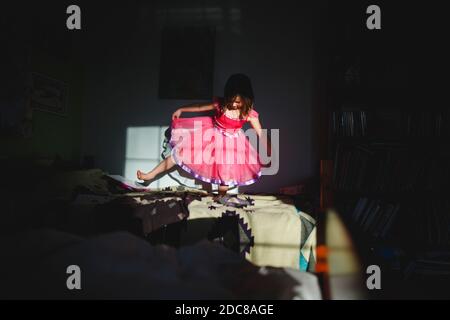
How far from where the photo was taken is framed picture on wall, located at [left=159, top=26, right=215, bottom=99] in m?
2.43

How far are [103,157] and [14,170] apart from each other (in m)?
0.99

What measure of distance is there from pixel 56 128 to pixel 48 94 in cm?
28

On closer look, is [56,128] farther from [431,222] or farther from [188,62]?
[431,222]

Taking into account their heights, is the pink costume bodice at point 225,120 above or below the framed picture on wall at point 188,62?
below

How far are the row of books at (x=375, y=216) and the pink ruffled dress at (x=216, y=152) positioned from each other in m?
0.68

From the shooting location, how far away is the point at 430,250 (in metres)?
1.77

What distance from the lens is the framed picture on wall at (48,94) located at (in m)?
2.14

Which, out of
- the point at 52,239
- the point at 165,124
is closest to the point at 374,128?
the point at 165,124

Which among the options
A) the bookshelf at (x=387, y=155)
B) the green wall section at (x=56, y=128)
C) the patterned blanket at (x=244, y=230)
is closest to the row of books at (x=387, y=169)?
the bookshelf at (x=387, y=155)

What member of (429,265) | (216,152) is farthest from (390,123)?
(216,152)

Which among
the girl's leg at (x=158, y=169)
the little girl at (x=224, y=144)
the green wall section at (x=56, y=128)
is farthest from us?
the girl's leg at (x=158, y=169)

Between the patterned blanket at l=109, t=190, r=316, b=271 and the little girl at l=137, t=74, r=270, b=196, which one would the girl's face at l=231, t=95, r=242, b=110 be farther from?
the patterned blanket at l=109, t=190, r=316, b=271

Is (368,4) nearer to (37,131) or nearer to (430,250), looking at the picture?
(430,250)

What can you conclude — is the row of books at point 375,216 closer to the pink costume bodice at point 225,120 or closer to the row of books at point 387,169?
the row of books at point 387,169
